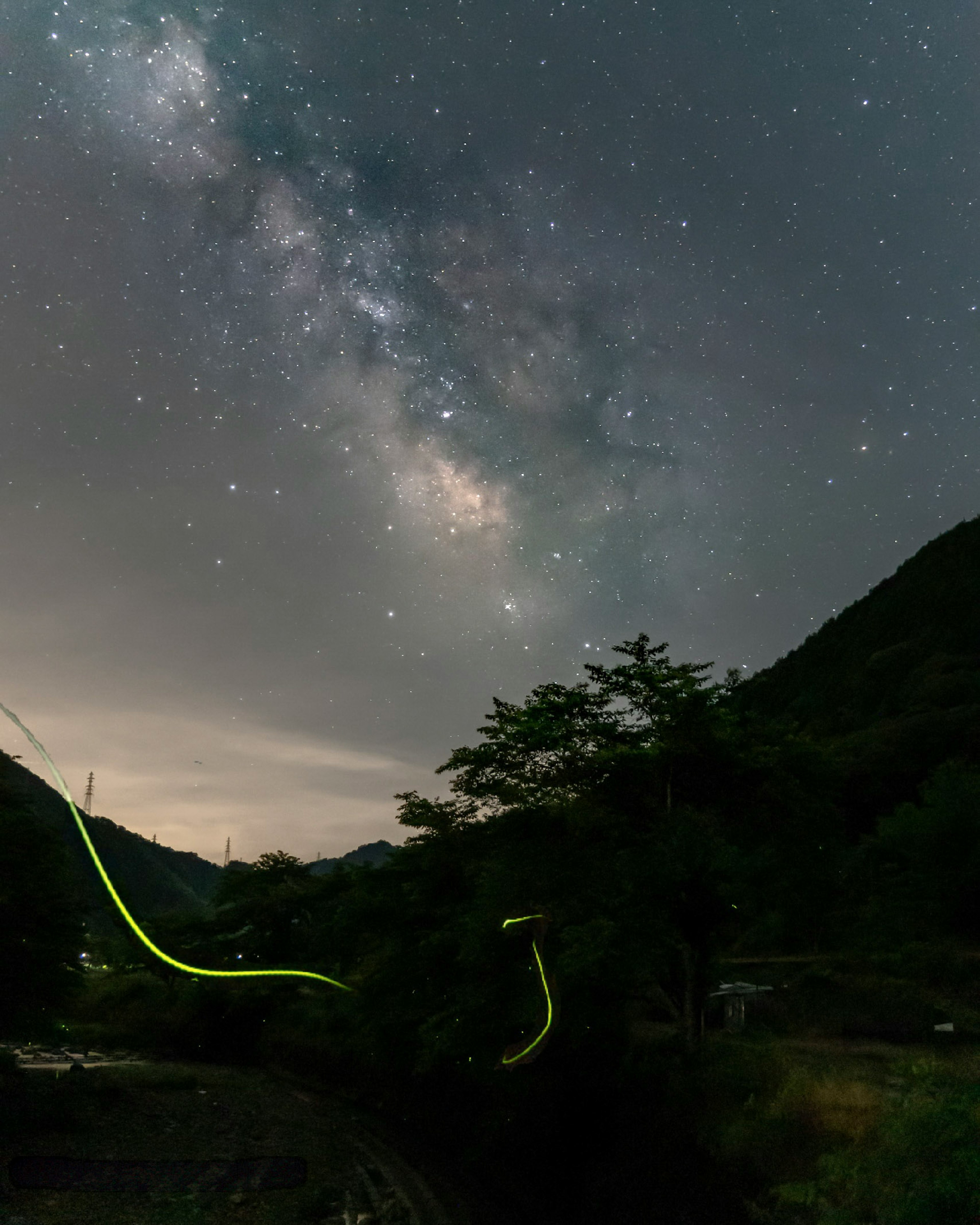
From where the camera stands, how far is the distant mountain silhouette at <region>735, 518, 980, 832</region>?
226ft

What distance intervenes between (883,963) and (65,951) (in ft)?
105

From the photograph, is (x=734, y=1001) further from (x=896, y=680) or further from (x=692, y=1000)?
(x=896, y=680)

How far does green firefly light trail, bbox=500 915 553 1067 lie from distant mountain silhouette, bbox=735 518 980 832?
43.3ft

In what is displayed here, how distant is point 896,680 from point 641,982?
91237 millimetres

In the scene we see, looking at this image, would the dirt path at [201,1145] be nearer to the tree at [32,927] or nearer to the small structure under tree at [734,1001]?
the tree at [32,927]

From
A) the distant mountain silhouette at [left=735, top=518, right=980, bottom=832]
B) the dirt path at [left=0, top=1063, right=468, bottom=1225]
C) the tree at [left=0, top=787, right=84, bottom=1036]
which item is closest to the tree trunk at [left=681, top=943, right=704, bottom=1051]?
the dirt path at [left=0, top=1063, right=468, bottom=1225]

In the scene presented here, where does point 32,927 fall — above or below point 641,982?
above

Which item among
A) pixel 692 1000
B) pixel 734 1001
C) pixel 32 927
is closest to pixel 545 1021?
pixel 692 1000

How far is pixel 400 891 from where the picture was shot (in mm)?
36531

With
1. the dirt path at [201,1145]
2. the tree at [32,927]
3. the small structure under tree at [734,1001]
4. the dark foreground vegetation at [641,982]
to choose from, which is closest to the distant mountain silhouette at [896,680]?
the dark foreground vegetation at [641,982]

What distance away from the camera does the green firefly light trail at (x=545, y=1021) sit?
16.2m

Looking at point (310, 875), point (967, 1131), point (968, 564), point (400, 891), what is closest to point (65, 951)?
point (400, 891)

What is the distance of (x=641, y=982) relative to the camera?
21.6m

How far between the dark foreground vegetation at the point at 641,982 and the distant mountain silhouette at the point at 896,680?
563cm
